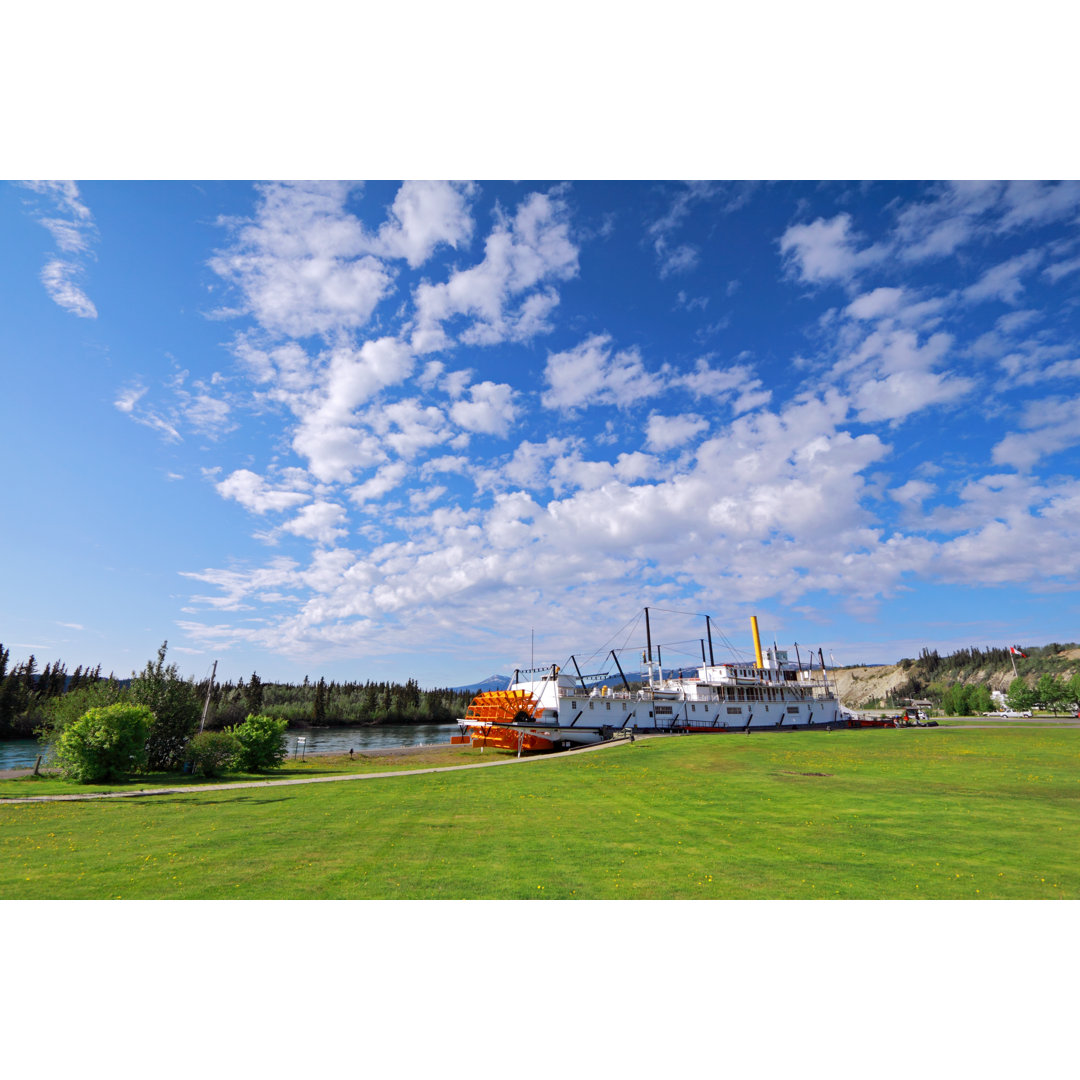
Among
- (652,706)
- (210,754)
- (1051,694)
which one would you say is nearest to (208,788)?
(210,754)

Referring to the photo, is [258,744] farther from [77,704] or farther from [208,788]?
[77,704]

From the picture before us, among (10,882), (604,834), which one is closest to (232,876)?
(10,882)

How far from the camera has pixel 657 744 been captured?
4834 cm

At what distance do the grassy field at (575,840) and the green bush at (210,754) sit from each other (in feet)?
24.7

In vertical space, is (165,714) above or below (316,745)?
above

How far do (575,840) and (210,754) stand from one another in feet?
91.8

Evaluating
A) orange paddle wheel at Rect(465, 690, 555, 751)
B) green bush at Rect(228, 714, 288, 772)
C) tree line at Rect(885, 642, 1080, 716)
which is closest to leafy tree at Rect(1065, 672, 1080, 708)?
tree line at Rect(885, 642, 1080, 716)

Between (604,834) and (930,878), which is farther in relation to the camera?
(604,834)

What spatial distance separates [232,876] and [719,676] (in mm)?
69561

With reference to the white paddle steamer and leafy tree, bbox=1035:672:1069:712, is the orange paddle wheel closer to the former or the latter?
the white paddle steamer

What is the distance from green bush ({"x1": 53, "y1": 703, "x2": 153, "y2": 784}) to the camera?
1109 inches

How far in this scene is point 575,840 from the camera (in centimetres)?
1459

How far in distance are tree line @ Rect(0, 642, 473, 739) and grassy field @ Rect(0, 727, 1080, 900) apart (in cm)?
1098

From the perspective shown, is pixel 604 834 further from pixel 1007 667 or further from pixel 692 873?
pixel 1007 667
